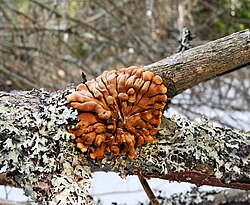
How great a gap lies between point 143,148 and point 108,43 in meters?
1.12

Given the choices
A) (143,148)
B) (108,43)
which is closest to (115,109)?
(143,148)

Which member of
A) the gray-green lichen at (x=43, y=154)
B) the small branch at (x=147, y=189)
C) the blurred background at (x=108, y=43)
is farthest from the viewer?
the blurred background at (x=108, y=43)

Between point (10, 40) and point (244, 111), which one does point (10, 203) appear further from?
point (244, 111)

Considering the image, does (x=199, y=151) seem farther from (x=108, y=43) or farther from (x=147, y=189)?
(x=108, y=43)

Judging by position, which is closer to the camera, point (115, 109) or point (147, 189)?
point (115, 109)

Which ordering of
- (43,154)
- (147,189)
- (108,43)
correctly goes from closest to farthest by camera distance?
1. (43,154)
2. (147,189)
3. (108,43)

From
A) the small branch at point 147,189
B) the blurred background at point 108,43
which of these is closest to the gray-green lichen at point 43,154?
the small branch at point 147,189

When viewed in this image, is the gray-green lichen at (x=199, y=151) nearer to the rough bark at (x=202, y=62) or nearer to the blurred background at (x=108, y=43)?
the rough bark at (x=202, y=62)

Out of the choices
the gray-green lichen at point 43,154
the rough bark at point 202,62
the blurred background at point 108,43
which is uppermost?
the blurred background at point 108,43

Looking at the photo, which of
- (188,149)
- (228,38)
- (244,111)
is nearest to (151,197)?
(188,149)

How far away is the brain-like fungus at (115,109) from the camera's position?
414mm

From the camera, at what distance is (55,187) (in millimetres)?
392

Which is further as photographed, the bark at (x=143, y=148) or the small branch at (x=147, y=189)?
the small branch at (x=147, y=189)

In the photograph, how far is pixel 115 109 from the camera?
0.42 meters
